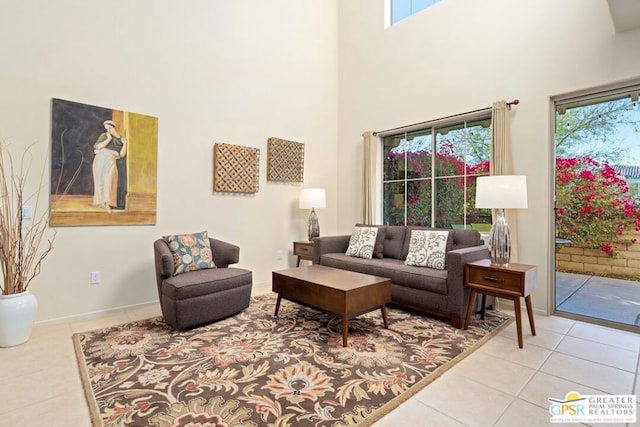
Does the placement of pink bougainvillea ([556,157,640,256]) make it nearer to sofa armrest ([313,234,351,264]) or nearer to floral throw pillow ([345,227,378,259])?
floral throw pillow ([345,227,378,259])

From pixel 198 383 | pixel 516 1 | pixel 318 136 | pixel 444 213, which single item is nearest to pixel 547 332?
pixel 444 213

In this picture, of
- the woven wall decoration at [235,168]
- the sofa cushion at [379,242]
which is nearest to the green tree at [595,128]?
the sofa cushion at [379,242]

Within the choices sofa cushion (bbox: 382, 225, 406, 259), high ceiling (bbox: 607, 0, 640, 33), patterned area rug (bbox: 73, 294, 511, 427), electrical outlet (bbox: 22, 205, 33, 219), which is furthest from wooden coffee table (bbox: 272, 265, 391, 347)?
high ceiling (bbox: 607, 0, 640, 33)

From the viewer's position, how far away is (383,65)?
4734mm

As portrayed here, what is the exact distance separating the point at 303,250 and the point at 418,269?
6.10 feet

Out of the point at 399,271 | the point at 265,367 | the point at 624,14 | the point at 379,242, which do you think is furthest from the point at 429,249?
the point at 624,14

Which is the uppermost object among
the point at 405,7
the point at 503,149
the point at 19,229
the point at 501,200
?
the point at 405,7

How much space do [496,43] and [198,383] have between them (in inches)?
173

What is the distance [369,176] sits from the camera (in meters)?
4.79

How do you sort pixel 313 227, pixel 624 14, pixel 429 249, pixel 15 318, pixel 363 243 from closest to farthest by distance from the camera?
1. pixel 15 318
2. pixel 624 14
3. pixel 429 249
4. pixel 363 243
5. pixel 313 227

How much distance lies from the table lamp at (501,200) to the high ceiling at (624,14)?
1475 mm

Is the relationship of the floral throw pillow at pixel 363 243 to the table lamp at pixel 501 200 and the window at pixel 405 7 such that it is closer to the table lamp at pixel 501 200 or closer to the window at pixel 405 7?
the table lamp at pixel 501 200

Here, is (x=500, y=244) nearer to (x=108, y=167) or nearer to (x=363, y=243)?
(x=363, y=243)

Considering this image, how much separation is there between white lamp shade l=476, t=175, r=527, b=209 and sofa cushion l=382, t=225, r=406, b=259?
1.31 metres
